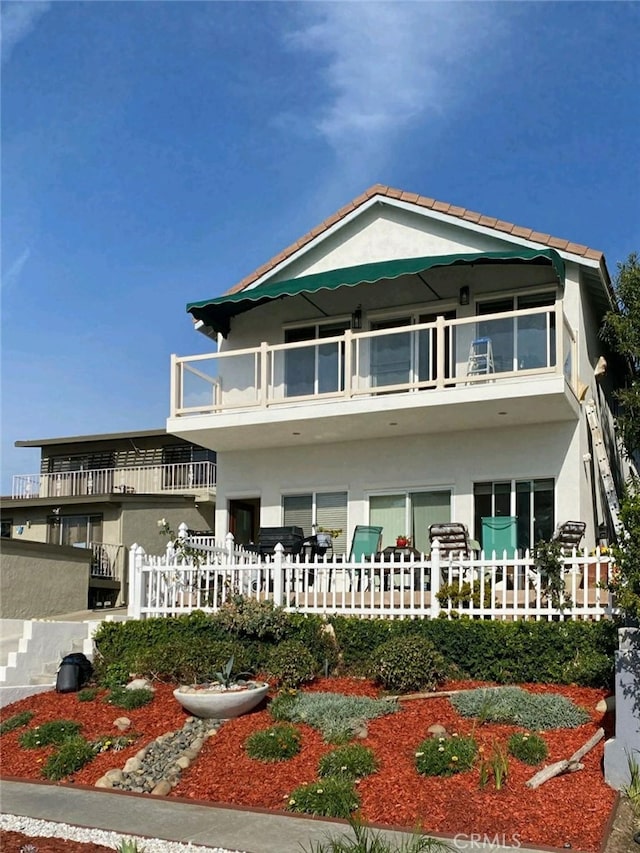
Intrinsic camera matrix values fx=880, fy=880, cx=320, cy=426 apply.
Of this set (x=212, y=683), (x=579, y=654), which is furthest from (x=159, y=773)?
(x=579, y=654)

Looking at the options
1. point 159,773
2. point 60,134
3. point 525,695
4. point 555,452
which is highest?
point 60,134

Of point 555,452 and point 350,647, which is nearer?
point 350,647

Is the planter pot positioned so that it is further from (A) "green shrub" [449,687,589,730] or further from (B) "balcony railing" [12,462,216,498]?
(B) "balcony railing" [12,462,216,498]

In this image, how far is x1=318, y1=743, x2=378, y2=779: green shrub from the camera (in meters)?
8.65

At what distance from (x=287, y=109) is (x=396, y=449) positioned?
735 cm

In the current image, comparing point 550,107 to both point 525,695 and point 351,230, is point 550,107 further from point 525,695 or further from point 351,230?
point 525,695

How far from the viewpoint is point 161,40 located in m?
12.3

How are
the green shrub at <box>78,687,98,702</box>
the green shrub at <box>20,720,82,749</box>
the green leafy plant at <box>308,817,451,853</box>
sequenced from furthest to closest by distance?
the green shrub at <box>78,687,98,702</box> < the green shrub at <box>20,720,82,749</box> < the green leafy plant at <box>308,817,451,853</box>

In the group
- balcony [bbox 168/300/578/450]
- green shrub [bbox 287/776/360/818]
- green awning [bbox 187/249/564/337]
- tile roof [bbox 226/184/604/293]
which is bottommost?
green shrub [bbox 287/776/360/818]

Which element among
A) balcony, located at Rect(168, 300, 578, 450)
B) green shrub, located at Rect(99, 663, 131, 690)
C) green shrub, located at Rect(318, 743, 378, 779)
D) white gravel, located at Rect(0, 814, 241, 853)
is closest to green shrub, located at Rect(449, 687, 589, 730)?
green shrub, located at Rect(318, 743, 378, 779)

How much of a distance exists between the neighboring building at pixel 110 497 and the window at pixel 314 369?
850 centimetres

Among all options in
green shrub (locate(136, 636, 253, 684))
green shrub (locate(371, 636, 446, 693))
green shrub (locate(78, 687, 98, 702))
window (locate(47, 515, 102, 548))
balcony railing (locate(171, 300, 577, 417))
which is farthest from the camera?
window (locate(47, 515, 102, 548))

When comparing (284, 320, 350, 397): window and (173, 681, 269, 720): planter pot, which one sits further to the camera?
(284, 320, 350, 397): window

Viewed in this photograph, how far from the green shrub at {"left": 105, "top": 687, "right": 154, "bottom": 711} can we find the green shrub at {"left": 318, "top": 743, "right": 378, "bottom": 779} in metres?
4.12
